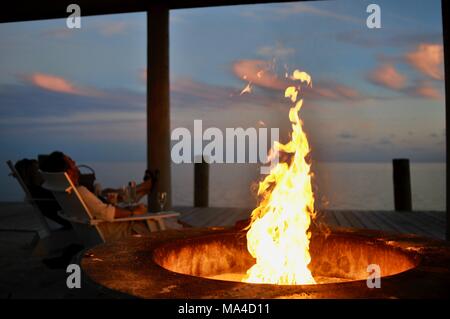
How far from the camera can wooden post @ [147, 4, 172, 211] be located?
24.5 ft

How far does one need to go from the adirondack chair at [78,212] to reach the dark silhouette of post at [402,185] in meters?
5.77

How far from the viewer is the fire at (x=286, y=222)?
103 inches

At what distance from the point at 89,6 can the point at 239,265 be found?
640cm

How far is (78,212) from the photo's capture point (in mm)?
3982

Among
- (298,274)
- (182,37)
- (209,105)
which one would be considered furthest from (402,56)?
(298,274)

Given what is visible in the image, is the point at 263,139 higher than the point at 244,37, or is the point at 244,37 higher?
the point at 244,37

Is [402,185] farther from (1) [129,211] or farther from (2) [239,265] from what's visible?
(2) [239,265]

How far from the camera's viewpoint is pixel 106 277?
5.50 ft

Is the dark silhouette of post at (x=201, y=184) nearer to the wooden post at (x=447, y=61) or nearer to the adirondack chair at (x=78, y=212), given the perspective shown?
the wooden post at (x=447, y=61)

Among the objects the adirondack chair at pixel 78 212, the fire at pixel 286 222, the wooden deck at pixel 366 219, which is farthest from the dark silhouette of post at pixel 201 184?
the fire at pixel 286 222
